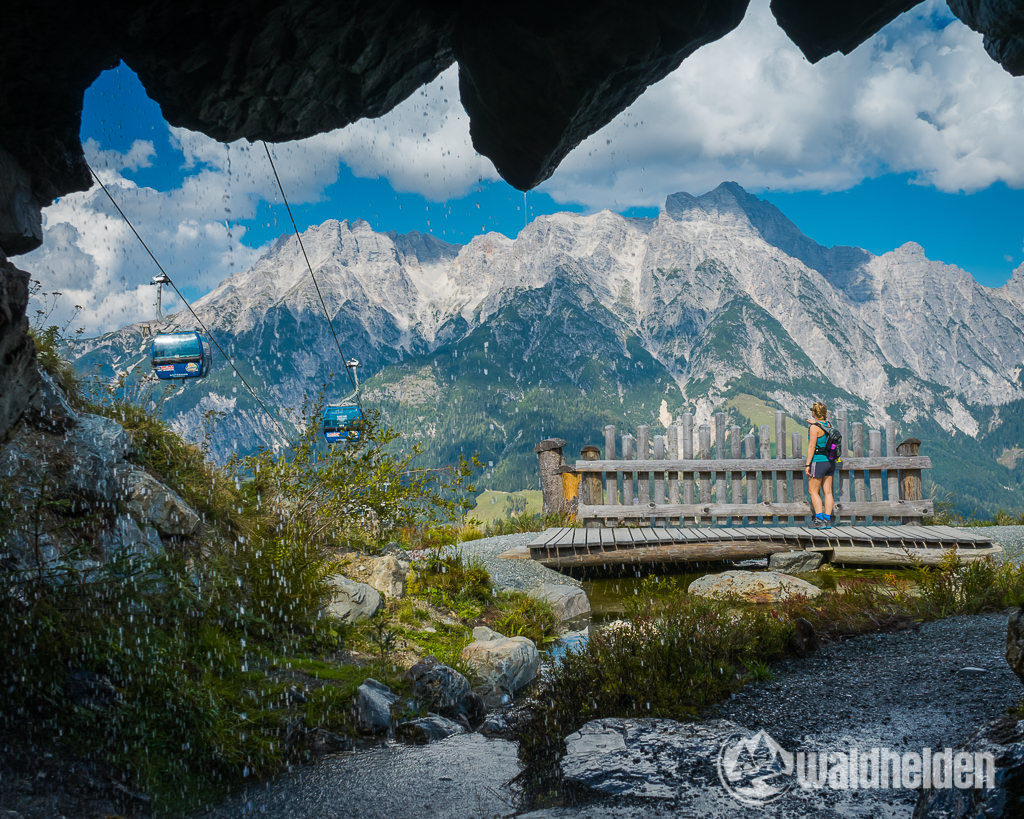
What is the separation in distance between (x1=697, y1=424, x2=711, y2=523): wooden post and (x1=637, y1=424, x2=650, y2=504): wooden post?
43.1 inches

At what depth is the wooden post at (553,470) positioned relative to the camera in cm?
1352

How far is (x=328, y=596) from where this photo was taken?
6723 millimetres

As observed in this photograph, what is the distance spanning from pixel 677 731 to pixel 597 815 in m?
0.89

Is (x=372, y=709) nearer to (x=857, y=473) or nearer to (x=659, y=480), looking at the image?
(x=659, y=480)

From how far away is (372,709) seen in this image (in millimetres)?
4668

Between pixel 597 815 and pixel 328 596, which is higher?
pixel 328 596

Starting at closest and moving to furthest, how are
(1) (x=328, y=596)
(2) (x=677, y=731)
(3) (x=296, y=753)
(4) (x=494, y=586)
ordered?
1. (2) (x=677, y=731)
2. (3) (x=296, y=753)
3. (1) (x=328, y=596)
4. (4) (x=494, y=586)

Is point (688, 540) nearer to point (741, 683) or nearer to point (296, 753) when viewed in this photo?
point (741, 683)

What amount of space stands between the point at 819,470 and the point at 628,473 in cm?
370

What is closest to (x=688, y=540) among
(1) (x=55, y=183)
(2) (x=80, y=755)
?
(2) (x=80, y=755)

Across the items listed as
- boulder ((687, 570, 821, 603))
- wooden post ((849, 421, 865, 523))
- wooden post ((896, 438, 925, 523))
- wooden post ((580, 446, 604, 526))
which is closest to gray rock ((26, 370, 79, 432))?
boulder ((687, 570, 821, 603))

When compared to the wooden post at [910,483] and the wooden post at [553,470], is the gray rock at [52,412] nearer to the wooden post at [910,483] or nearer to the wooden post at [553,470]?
the wooden post at [553,470]

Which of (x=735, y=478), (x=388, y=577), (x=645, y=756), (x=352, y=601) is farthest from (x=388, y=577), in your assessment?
(x=735, y=478)

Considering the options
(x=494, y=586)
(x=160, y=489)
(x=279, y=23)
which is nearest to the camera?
(x=279, y=23)
